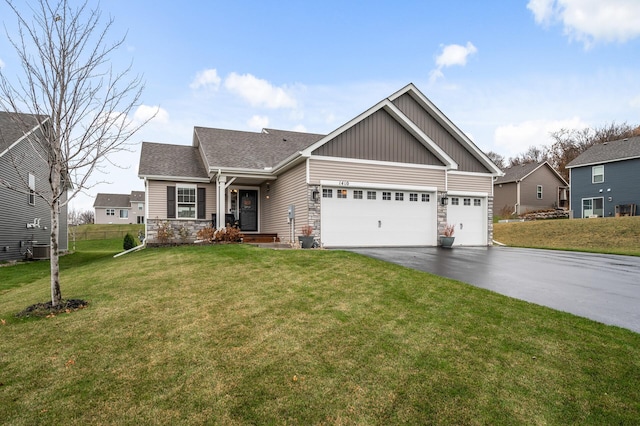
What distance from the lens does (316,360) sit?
3.95 meters

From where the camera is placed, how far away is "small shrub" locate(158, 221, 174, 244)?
15172 mm

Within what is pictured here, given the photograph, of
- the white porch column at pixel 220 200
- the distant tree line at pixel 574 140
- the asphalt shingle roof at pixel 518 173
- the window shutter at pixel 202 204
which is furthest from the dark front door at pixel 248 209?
the distant tree line at pixel 574 140

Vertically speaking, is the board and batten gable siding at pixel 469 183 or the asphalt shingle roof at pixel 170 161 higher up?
the asphalt shingle roof at pixel 170 161

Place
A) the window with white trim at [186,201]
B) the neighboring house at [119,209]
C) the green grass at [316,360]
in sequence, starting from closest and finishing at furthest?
the green grass at [316,360] < the window with white trim at [186,201] < the neighboring house at [119,209]

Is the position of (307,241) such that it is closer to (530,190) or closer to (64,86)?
(64,86)

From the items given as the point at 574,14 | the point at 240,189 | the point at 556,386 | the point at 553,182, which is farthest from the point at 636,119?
the point at 556,386

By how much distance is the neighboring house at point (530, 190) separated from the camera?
3566cm

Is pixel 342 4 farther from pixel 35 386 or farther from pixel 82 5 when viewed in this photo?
pixel 35 386

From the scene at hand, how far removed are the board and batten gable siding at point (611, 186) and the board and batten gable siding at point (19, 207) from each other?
115 ft

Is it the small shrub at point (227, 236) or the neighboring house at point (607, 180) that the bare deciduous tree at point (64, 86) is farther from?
the neighboring house at point (607, 180)

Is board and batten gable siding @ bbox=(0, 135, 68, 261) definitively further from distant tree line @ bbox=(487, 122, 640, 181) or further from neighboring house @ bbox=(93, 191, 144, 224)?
distant tree line @ bbox=(487, 122, 640, 181)

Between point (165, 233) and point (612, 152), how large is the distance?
32.2 metres

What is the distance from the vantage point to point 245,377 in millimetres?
3615

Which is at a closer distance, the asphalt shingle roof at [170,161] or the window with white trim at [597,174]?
the asphalt shingle roof at [170,161]
